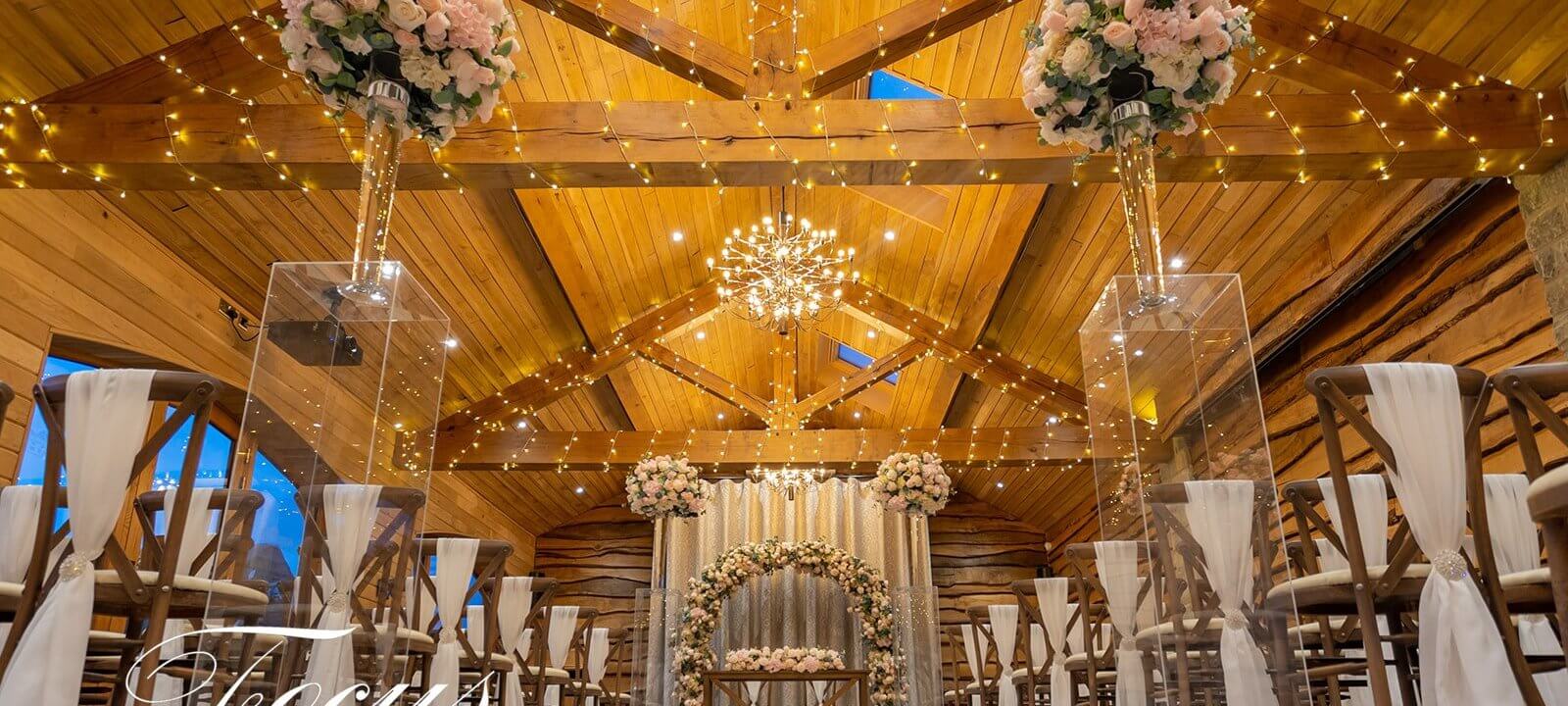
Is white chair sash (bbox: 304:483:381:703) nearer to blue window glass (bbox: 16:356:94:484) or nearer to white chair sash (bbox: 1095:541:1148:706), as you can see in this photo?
white chair sash (bbox: 1095:541:1148:706)

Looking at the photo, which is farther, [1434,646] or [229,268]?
[229,268]

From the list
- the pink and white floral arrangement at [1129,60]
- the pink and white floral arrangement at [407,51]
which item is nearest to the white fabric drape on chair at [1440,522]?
the pink and white floral arrangement at [1129,60]

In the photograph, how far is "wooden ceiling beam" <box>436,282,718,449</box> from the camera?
27.2 feet

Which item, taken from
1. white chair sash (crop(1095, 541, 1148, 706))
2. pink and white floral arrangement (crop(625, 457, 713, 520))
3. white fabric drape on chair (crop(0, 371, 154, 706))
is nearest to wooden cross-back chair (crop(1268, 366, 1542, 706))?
white chair sash (crop(1095, 541, 1148, 706))

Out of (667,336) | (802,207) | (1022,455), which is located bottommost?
(1022,455)

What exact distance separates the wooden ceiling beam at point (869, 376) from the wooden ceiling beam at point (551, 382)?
1.50 meters

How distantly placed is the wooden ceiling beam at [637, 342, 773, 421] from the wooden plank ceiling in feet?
1.29

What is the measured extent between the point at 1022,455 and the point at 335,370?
7.04 m

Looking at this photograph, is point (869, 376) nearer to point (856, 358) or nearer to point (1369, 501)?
point (856, 358)

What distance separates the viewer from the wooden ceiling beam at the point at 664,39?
15.7 feet

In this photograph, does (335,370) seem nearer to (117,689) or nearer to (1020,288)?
(117,689)

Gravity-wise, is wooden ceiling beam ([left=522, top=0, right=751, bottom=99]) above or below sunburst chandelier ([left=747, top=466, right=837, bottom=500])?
above

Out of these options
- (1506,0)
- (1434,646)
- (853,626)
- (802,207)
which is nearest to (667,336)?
(802,207)

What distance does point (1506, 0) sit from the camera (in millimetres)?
3834
